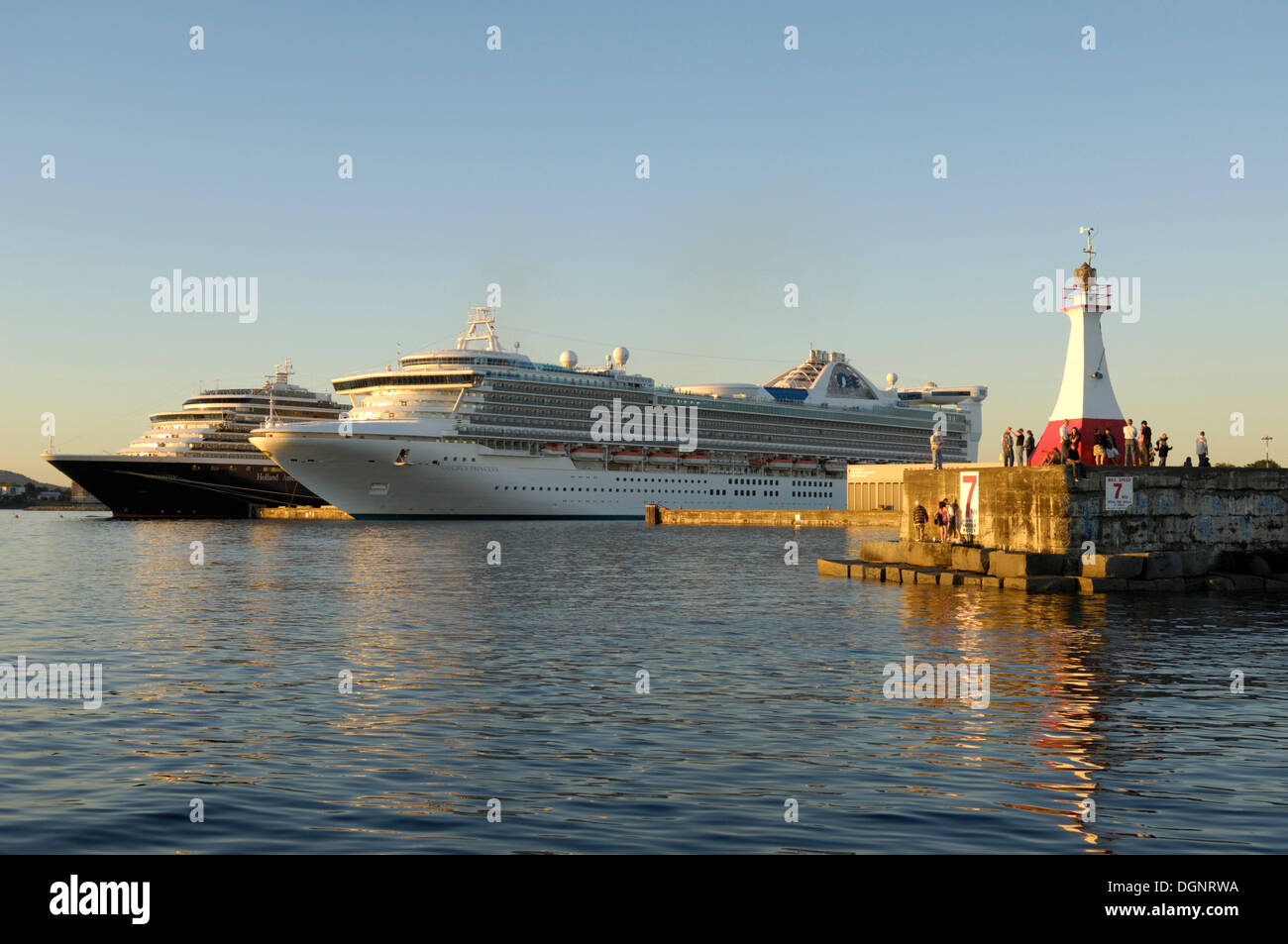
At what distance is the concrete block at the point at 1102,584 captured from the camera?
29.5 m

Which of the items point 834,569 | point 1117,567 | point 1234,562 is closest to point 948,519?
point 834,569

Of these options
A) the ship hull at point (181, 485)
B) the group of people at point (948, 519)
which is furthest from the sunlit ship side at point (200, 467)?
the group of people at point (948, 519)

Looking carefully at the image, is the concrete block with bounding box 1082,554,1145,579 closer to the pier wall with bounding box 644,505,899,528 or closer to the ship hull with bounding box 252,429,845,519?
the pier wall with bounding box 644,505,899,528

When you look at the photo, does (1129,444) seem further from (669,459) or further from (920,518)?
(669,459)

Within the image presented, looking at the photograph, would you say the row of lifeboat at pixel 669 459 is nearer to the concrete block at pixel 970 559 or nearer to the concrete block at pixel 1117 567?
the concrete block at pixel 970 559

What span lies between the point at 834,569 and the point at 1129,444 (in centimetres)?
980

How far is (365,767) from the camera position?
11.3m

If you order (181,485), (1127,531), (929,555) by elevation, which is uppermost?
(181,485)

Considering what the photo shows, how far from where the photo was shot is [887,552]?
126 ft

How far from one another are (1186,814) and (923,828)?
2.33 m

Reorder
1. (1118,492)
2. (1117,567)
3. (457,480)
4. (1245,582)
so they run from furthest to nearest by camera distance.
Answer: (457,480)
(1245,582)
(1118,492)
(1117,567)

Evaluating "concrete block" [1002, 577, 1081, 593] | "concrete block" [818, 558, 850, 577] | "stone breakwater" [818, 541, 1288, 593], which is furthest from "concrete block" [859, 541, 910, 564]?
"concrete block" [1002, 577, 1081, 593]
